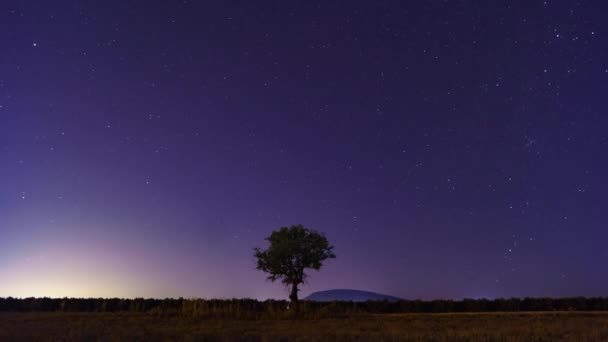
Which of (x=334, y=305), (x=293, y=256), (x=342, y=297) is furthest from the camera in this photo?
(x=342, y=297)

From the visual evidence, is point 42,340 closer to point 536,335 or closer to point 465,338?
point 465,338

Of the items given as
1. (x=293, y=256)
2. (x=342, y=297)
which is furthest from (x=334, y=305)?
(x=342, y=297)

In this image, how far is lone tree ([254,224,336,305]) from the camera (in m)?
55.0

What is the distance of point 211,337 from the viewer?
16.7 m

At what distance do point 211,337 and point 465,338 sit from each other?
24.5 ft

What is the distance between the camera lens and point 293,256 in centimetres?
5559

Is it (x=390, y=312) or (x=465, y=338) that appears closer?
(x=465, y=338)

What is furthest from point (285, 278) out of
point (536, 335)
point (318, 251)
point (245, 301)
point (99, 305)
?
point (536, 335)

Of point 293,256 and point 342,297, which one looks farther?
point 342,297

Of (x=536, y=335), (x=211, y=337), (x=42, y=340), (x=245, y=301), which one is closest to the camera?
(x=42, y=340)

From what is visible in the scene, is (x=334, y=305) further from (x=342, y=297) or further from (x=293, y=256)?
(x=342, y=297)

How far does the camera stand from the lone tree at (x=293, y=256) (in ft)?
181

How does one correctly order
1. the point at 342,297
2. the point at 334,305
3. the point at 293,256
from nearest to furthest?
the point at 334,305, the point at 293,256, the point at 342,297

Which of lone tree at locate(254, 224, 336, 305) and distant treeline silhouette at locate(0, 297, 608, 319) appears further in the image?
lone tree at locate(254, 224, 336, 305)
